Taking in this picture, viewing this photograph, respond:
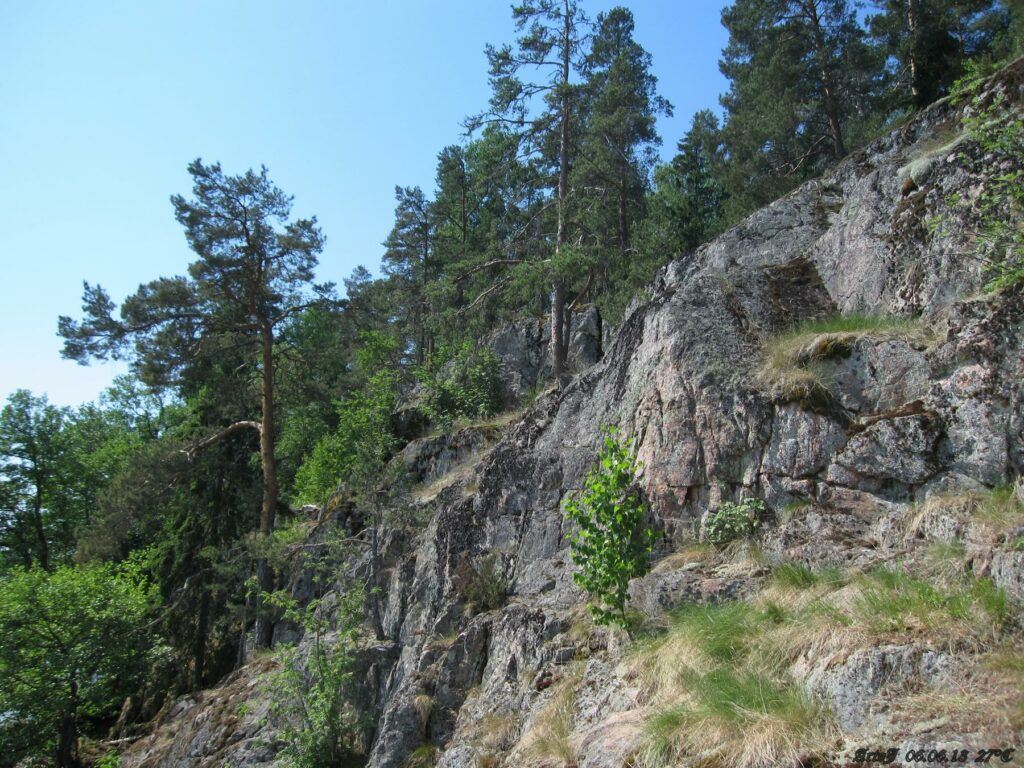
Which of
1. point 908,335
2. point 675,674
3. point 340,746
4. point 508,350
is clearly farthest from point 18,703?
point 908,335

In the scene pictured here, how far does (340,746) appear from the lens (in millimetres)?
10078

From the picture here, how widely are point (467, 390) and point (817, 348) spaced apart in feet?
37.4

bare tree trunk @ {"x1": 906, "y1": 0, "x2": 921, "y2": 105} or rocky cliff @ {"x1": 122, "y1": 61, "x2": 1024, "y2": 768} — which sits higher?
bare tree trunk @ {"x1": 906, "y1": 0, "x2": 921, "y2": 105}

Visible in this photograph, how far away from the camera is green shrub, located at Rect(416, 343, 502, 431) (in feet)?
59.3

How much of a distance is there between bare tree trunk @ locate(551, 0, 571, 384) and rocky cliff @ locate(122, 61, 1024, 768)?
5456 millimetres

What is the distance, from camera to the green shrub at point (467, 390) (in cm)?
1808

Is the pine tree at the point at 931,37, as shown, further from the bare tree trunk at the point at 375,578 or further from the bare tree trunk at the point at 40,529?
the bare tree trunk at the point at 40,529

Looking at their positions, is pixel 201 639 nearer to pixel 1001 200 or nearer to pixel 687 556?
pixel 687 556

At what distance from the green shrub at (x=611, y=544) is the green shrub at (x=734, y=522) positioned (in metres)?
0.80

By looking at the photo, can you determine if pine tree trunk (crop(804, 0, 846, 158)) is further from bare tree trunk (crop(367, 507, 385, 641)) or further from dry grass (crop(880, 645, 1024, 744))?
dry grass (crop(880, 645, 1024, 744))

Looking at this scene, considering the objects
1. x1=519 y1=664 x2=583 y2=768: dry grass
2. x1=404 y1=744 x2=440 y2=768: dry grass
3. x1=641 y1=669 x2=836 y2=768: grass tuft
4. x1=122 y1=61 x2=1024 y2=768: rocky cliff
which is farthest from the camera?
x1=404 y1=744 x2=440 y2=768: dry grass
